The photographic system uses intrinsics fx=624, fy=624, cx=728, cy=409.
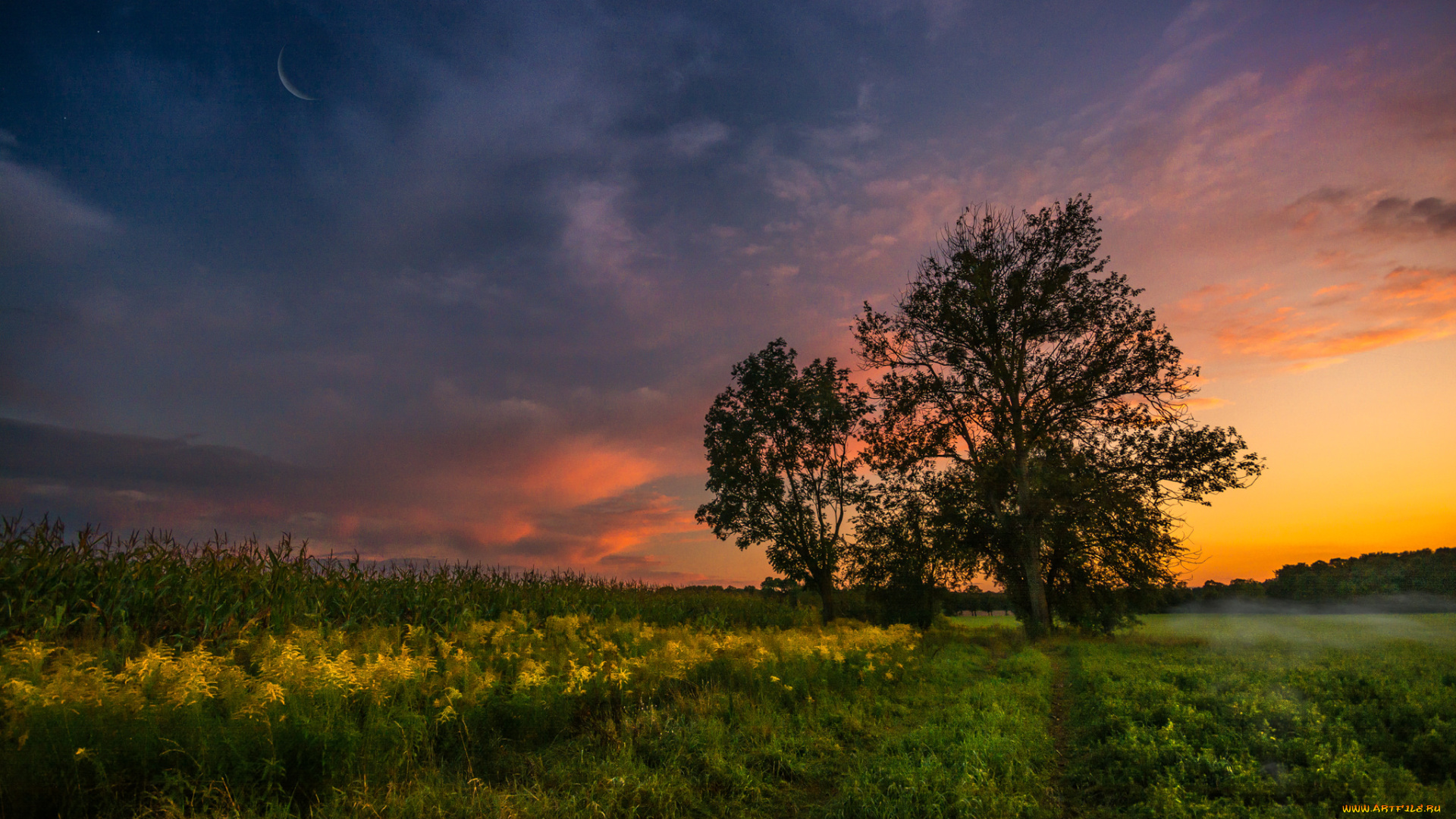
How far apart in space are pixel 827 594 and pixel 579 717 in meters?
24.1

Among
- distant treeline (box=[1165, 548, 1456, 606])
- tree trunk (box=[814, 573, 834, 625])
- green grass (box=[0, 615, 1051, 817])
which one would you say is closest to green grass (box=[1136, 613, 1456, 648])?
distant treeline (box=[1165, 548, 1456, 606])

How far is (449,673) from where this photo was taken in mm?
7996

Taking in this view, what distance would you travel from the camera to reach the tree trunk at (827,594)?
30.9 meters

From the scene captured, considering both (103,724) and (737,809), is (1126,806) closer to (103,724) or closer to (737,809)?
(737,809)

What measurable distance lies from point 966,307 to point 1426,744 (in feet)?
70.0

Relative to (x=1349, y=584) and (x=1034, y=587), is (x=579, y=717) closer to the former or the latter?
(x=1034, y=587)

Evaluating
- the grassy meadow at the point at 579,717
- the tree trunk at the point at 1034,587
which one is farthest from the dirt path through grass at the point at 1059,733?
the tree trunk at the point at 1034,587

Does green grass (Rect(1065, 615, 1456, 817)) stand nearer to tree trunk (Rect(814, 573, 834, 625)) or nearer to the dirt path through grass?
the dirt path through grass

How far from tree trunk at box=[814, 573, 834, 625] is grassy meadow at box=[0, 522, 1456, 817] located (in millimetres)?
17540

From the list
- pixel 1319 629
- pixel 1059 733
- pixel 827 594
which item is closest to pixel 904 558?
pixel 827 594

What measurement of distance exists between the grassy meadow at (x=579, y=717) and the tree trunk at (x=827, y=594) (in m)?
17.5

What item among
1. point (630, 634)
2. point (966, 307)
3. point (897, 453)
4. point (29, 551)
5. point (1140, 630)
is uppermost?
point (966, 307)

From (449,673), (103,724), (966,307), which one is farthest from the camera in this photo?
(966,307)

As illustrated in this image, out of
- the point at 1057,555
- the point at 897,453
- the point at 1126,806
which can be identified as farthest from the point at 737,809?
the point at 1057,555
